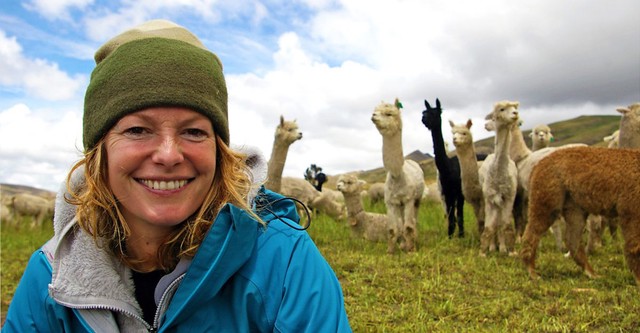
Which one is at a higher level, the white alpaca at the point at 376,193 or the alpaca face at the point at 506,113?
the alpaca face at the point at 506,113

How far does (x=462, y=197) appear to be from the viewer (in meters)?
9.46

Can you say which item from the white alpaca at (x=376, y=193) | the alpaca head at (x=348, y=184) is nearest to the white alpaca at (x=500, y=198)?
the alpaca head at (x=348, y=184)

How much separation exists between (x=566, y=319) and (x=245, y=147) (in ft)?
12.3

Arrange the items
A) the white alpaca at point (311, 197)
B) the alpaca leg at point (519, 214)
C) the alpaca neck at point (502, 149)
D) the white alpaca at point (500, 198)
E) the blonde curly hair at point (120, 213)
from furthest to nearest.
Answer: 1. the white alpaca at point (311, 197)
2. the alpaca leg at point (519, 214)
3. the white alpaca at point (500, 198)
4. the alpaca neck at point (502, 149)
5. the blonde curly hair at point (120, 213)

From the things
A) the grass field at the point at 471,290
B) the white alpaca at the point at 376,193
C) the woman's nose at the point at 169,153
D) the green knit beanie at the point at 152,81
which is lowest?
the grass field at the point at 471,290

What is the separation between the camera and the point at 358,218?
30.5ft

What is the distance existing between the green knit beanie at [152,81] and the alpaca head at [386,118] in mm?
5755

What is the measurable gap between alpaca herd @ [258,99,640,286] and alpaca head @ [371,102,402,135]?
0.01 metres

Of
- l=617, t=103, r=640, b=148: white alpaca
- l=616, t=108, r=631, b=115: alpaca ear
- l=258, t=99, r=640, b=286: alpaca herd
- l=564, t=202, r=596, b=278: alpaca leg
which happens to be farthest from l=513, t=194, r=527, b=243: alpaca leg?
l=564, t=202, r=596, b=278: alpaca leg

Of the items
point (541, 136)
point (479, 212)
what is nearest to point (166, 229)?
point (479, 212)

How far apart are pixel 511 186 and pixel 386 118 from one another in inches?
82.2

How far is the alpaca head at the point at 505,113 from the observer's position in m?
7.01

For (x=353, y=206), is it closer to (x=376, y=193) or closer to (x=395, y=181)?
(x=395, y=181)

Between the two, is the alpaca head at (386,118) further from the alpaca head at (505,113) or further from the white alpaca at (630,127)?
the white alpaca at (630,127)
